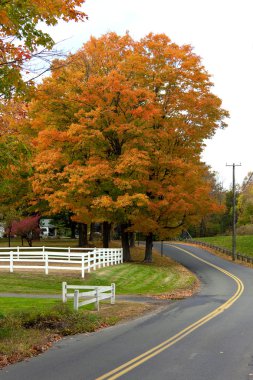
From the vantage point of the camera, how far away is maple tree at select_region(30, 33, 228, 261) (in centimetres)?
3145

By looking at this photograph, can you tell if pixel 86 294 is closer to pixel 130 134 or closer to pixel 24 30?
pixel 24 30

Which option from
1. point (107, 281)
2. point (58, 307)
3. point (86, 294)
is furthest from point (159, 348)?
point (107, 281)

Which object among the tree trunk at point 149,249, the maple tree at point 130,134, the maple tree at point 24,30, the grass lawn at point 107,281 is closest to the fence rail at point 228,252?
the tree trunk at point 149,249

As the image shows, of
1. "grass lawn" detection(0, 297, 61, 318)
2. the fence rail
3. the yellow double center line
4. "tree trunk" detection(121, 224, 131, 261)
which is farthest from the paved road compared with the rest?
the fence rail

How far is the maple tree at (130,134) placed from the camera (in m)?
31.5

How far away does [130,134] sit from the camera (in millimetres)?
32375

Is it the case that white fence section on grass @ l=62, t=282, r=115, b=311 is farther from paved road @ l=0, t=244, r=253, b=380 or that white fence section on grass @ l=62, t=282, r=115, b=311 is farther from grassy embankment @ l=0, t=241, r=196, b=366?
paved road @ l=0, t=244, r=253, b=380

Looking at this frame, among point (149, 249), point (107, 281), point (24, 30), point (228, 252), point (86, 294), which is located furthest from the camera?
point (228, 252)

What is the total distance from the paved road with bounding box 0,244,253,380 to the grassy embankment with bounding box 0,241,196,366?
0.54 meters

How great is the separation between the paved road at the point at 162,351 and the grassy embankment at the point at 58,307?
1.76ft

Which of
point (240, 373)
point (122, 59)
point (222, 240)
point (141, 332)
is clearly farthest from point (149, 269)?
point (222, 240)

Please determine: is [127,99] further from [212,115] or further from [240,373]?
[240,373]

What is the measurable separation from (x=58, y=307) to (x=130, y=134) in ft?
65.5

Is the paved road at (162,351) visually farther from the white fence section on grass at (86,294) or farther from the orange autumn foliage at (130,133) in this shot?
the orange autumn foliage at (130,133)
